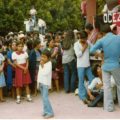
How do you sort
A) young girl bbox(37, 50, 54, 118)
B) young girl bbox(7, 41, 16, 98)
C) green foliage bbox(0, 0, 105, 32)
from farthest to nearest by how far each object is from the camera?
1. green foliage bbox(0, 0, 105, 32)
2. young girl bbox(7, 41, 16, 98)
3. young girl bbox(37, 50, 54, 118)

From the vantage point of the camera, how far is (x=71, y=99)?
37.8ft

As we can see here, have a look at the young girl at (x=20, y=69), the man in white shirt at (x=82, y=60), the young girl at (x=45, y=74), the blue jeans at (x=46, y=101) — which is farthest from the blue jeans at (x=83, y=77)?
the young girl at (x=45, y=74)

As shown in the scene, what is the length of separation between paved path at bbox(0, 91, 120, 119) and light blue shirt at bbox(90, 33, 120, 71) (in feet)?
3.42

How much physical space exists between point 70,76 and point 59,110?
2.26 meters

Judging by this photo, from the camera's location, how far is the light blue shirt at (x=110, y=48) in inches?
389

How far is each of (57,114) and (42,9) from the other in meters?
28.2

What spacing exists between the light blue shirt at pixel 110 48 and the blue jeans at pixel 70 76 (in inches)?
92.1

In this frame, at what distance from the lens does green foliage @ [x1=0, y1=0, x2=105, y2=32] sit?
32844 millimetres

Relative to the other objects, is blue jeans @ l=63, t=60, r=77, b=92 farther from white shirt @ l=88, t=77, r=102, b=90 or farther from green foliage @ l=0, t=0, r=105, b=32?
green foliage @ l=0, t=0, r=105, b=32

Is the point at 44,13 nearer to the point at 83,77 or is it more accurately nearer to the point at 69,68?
the point at 69,68

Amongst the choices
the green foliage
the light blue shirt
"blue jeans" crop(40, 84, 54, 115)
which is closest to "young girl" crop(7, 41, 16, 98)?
"blue jeans" crop(40, 84, 54, 115)

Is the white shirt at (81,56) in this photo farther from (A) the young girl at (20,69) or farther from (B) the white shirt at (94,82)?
(A) the young girl at (20,69)

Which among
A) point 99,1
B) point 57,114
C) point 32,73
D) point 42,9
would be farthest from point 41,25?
point 57,114

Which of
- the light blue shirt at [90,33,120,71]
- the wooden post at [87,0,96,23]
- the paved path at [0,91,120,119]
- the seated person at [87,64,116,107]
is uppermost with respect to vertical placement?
the wooden post at [87,0,96,23]
